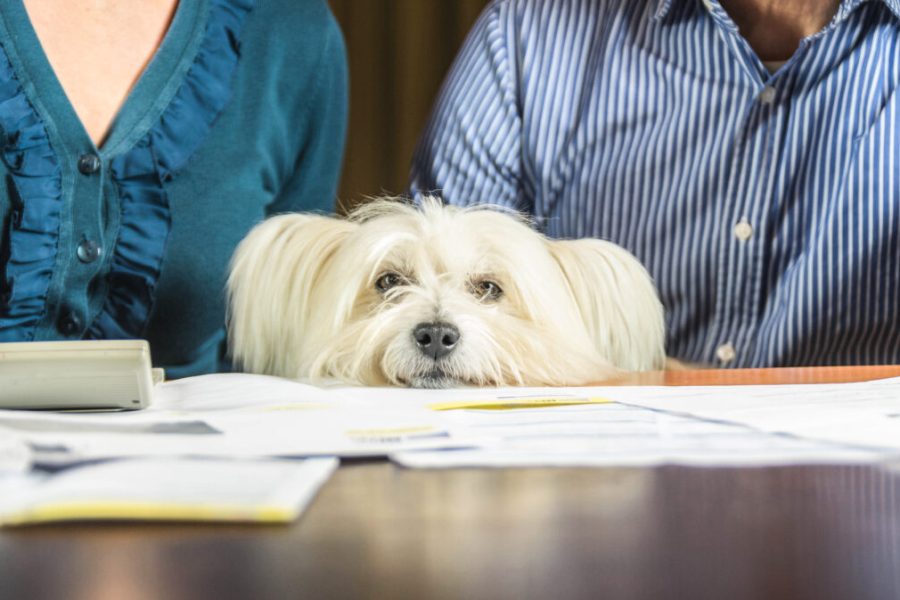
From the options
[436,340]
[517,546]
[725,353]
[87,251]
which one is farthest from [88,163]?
[517,546]

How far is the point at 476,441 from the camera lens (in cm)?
54

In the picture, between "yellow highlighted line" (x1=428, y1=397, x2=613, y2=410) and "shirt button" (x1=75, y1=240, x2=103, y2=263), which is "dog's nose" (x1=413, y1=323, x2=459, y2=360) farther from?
"shirt button" (x1=75, y1=240, x2=103, y2=263)

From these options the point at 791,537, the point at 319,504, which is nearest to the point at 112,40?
the point at 319,504

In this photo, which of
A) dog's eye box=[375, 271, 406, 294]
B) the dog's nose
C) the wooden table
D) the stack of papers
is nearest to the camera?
the wooden table

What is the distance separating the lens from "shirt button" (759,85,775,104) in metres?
1.39

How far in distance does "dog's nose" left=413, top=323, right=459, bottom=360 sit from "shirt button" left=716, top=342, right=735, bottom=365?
482 millimetres

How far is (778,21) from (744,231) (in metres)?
0.31

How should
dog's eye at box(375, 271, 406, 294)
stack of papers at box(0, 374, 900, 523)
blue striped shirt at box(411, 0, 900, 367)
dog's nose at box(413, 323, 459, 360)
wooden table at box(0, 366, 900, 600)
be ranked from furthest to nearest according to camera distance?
blue striped shirt at box(411, 0, 900, 367) → dog's eye at box(375, 271, 406, 294) → dog's nose at box(413, 323, 459, 360) → stack of papers at box(0, 374, 900, 523) → wooden table at box(0, 366, 900, 600)

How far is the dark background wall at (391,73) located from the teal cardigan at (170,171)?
1.69 m

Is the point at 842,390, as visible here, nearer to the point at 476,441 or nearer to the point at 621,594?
the point at 476,441

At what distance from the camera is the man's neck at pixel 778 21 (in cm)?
141

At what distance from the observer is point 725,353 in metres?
1.39

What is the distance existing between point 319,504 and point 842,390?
1.76 ft

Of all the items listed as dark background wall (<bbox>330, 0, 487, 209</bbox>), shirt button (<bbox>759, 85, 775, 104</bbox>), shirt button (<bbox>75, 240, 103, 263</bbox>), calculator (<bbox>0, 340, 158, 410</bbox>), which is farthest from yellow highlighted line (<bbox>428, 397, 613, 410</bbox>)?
dark background wall (<bbox>330, 0, 487, 209</bbox>)
